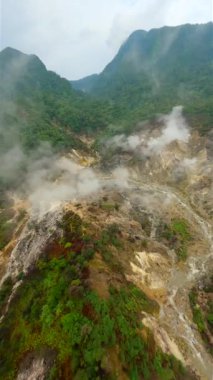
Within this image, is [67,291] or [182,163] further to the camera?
[182,163]

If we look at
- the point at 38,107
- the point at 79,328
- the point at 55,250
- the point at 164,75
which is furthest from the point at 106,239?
the point at 164,75

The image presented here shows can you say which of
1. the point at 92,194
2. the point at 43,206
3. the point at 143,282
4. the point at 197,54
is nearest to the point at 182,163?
the point at 92,194

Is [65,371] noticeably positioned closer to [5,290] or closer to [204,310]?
[5,290]

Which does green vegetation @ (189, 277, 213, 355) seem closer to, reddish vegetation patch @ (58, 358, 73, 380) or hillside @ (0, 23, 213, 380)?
hillside @ (0, 23, 213, 380)

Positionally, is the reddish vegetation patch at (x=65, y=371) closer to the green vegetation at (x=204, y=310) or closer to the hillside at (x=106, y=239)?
the hillside at (x=106, y=239)

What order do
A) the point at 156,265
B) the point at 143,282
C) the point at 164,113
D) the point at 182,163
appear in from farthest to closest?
the point at 164,113 → the point at 182,163 → the point at 156,265 → the point at 143,282

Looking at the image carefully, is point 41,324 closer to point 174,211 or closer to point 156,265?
point 156,265

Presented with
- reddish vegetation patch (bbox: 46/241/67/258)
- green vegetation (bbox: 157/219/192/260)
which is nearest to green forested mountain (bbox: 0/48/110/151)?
green vegetation (bbox: 157/219/192/260)

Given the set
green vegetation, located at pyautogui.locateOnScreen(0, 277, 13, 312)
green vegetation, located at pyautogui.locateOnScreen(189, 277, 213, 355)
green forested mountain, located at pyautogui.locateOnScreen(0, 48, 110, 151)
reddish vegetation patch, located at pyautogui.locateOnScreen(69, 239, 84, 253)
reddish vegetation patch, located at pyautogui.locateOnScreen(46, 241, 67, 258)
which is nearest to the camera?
green vegetation, located at pyautogui.locateOnScreen(189, 277, 213, 355)
